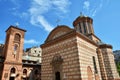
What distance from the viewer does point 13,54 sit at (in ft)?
70.1

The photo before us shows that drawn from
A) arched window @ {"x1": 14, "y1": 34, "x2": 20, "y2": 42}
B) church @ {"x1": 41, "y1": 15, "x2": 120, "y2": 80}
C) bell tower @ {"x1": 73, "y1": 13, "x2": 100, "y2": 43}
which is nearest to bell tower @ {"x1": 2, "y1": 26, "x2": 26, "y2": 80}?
arched window @ {"x1": 14, "y1": 34, "x2": 20, "y2": 42}

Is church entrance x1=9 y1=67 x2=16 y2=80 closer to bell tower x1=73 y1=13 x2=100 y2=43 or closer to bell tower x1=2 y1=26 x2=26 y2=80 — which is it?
bell tower x1=2 y1=26 x2=26 y2=80

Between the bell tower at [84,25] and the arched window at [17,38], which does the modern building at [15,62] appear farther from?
the bell tower at [84,25]

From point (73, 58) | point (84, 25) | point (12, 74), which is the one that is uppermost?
point (84, 25)

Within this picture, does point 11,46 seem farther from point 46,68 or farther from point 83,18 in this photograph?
point 83,18

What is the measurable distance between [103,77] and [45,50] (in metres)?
8.74

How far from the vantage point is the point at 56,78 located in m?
12.8

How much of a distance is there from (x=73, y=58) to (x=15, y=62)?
45.8 feet

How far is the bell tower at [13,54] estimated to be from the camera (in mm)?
19553

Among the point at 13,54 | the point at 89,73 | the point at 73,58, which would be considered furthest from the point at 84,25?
the point at 13,54

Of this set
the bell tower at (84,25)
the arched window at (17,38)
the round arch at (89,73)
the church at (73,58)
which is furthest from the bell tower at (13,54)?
the round arch at (89,73)

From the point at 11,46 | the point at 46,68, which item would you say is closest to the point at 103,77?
the point at 46,68

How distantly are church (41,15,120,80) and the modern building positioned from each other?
8.64m

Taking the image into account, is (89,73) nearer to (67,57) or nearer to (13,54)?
(67,57)
